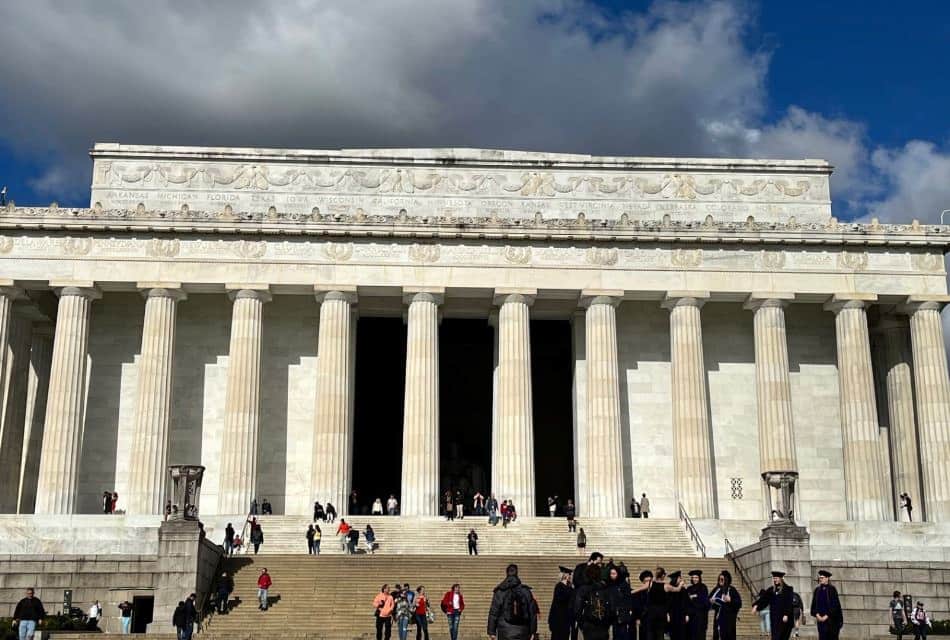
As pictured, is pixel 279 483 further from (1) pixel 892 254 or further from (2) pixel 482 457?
(1) pixel 892 254

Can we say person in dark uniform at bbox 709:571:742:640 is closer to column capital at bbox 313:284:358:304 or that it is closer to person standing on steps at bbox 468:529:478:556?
person standing on steps at bbox 468:529:478:556

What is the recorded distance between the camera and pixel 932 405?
165ft

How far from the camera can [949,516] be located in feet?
162

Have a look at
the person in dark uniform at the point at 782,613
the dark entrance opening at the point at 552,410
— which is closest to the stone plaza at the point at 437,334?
the dark entrance opening at the point at 552,410

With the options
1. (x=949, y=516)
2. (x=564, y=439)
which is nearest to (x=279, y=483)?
(x=564, y=439)

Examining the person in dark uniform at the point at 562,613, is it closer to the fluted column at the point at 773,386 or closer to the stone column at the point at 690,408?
the stone column at the point at 690,408

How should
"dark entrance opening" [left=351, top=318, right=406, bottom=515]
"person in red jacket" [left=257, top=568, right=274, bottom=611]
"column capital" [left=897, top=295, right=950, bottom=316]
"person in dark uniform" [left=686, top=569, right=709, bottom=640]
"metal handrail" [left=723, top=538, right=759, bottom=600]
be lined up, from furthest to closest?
"dark entrance opening" [left=351, top=318, right=406, bottom=515], "column capital" [left=897, top=295, right=950, bottom=316], "metal handrail" [left=723, top=538, right=759, bottom=600], "person in red jacket" [left=257, top=568, right=274, bottom=611], "person in dark uniform" [left=686, top=569, right=709, bottom=640]

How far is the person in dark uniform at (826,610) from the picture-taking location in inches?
789

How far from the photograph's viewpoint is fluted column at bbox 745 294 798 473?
50250mm

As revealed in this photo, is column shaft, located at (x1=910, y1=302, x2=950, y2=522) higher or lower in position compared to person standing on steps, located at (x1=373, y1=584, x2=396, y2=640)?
higher

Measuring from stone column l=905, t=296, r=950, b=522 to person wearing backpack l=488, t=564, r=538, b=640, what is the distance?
124ft

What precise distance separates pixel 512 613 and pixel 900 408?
40533 millimetres

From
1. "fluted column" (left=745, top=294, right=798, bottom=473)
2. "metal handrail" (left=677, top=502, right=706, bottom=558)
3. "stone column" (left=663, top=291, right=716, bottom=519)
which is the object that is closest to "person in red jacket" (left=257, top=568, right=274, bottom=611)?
"metal handrail" (left=677, top=502, right=706, bottom=558)

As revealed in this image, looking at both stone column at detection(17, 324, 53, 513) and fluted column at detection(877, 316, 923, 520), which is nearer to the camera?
stone column at detection(17, 324, 53, 513)
